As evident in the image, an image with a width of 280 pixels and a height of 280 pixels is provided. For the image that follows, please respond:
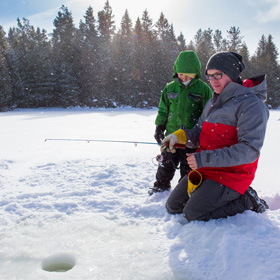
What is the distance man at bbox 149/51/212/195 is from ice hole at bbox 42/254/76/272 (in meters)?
1.43

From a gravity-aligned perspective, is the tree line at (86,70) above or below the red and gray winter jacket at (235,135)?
above

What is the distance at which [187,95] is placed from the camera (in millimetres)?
3139

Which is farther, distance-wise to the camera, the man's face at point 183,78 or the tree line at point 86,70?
the tree line at point 86,70

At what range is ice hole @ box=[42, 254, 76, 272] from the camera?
1907 mm

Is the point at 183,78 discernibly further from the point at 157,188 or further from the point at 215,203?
the point at 215,203

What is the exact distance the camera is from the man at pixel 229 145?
6.82 ft

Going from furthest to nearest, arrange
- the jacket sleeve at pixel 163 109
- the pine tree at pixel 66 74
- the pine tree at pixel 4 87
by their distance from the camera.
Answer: the pine tree at pixel 66 74, the pine tree at pixel 4 87, the jacket sleeve at pixel 163 109

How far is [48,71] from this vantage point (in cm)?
2720

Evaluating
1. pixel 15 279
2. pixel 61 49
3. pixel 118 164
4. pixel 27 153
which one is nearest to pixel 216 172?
pixel 15 279

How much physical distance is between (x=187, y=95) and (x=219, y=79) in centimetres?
83

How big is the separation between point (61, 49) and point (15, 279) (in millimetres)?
31326

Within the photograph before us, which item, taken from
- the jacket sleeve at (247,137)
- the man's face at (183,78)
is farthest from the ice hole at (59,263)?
the man's face at (183,78)

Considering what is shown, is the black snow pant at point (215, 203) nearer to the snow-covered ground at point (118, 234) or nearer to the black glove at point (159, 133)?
the snow-covered ground at point (118, 234)

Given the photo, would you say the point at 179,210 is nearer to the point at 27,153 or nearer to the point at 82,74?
the point at 27,153
